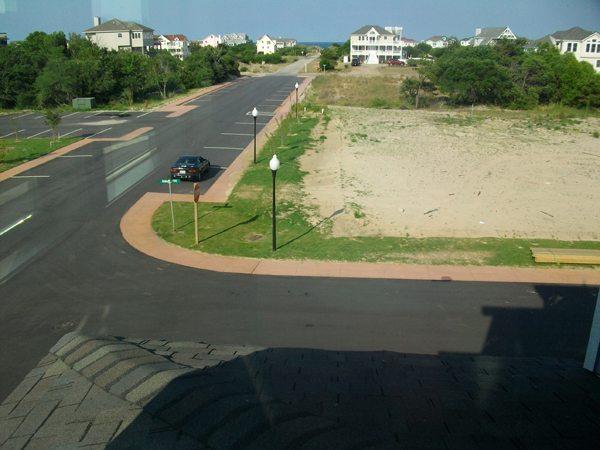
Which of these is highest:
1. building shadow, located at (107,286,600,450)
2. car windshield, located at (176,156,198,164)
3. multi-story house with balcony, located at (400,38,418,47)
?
multi-story house with balcony, located at (400,38,418,47)

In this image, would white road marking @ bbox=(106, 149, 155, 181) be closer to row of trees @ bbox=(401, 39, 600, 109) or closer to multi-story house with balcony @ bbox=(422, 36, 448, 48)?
row of trees @ bbox=(401, 39, 600, 109)

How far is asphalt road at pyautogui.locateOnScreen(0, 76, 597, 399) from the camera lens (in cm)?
1140

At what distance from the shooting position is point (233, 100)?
52125 millimetres

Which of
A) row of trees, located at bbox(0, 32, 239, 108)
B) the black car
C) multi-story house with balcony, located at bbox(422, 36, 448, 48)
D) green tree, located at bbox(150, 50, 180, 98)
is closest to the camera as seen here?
the black car

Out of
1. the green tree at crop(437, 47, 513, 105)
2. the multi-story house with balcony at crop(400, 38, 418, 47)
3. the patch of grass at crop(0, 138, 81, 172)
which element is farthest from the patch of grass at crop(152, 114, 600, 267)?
the multi-story house with balcony at crop(400, 38, 418, 47)

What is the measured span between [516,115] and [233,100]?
94.6ft

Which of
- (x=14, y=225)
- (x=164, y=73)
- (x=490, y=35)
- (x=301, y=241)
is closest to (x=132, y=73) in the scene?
(x=164, y=73)

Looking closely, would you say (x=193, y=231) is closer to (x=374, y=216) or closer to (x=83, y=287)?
(x=83, y=287)

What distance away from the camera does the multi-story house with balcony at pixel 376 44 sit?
296 feet

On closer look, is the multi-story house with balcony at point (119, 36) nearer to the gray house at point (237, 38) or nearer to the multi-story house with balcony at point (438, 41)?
the multi-story house with balcony at point (438, 41)

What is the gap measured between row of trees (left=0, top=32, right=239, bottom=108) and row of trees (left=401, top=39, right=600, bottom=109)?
29.0m

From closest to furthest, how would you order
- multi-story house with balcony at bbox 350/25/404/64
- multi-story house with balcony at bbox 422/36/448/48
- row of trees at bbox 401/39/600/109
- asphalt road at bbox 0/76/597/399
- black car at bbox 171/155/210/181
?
asphalt road at bbox 0/76/597/399
black car at bbox 171/155/210/181
row of trees at bbox 401/39/600/109
multi-story house with balcony at bbox 422/36/448/48
multi-story house with balcony at bbox 350/25/404/64

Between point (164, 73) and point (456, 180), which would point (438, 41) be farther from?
point (456, 180)

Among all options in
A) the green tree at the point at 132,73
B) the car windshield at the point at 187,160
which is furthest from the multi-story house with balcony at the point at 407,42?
the car windshield at the point at 187,160
